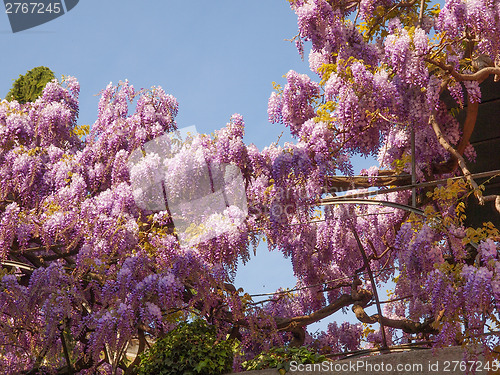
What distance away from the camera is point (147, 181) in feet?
26.8

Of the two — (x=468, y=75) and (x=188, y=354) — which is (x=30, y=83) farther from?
(x=468, y=75)

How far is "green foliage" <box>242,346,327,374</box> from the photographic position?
755cm

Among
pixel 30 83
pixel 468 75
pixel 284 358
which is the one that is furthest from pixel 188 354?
pixel 30 83

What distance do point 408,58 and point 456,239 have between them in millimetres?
2280

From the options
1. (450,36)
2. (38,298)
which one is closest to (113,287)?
(38,298)

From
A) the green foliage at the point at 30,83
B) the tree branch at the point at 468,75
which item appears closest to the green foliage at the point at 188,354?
the tree branch at the point at 468,75

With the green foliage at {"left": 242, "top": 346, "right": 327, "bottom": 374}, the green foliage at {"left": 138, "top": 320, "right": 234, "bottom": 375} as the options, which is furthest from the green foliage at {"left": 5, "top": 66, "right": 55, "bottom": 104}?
the green foliage at {"left": 242, "top": 346, "right": 327, "bottom": 374}

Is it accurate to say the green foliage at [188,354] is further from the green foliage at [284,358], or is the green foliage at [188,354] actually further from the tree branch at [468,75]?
the tree branch at [468,75]

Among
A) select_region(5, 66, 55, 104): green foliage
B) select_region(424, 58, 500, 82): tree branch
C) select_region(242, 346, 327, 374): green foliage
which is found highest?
select_region(5, 66, 55, 104): green foliage

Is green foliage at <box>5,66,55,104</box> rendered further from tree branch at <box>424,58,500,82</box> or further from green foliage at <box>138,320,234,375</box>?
tree branch at <box>424,58,500,82</box>

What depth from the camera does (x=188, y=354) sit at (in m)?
7.93

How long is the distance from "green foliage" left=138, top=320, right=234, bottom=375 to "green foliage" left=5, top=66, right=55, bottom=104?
38.9 feet

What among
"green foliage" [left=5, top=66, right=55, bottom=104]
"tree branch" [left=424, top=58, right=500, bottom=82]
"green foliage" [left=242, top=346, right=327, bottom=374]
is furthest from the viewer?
"green foliage" [left=5, top=66, right=55, bottom=104]

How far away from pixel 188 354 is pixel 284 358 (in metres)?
1.26
